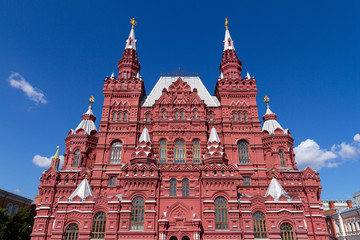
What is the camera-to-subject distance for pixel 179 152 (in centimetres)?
3812

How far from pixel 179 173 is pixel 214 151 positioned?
5.62m

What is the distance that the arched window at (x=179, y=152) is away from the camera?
37.6 meters

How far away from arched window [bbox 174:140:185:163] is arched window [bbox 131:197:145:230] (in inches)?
317

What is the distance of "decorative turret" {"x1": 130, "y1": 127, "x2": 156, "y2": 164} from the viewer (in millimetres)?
34781

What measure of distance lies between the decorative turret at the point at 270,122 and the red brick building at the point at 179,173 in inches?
6.7

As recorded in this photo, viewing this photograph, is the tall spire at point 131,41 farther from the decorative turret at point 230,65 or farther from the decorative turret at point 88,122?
the decorative turret at point 230,65

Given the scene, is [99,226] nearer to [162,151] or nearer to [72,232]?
[72,232]

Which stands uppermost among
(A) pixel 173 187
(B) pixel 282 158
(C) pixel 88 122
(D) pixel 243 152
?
(C) pixel 88 122

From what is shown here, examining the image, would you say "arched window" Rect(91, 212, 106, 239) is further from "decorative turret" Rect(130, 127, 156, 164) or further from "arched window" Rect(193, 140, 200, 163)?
"arched window" Rect(193, 140, 200, 163)

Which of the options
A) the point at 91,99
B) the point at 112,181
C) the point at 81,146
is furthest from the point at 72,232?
the point at 91,99

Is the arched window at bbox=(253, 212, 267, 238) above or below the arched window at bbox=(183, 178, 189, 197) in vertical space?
below

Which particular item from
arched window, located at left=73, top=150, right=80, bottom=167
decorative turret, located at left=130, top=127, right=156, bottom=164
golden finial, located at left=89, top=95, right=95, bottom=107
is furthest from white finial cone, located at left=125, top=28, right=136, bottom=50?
arched window, located at left=73, top=150, right=80, bottom=167

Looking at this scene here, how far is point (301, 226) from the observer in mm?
30656

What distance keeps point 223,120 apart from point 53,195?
26.3 metres
